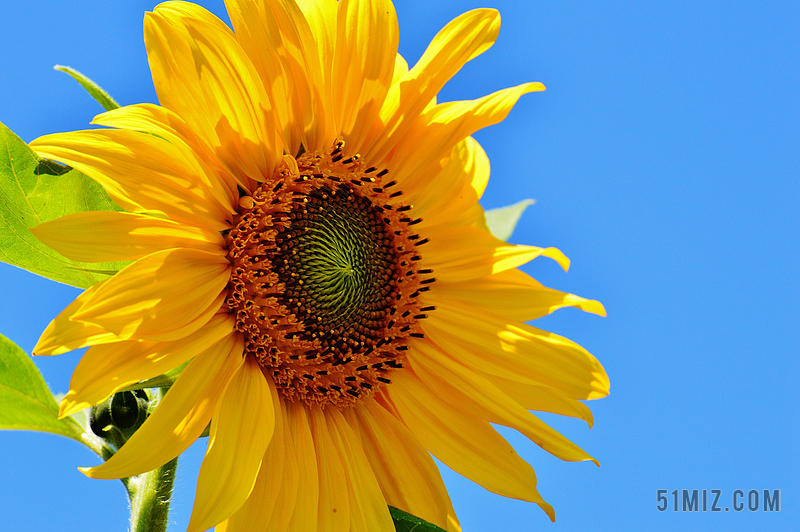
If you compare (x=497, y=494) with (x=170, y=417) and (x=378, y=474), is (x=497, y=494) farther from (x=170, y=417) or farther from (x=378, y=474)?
(x=170, y=417)

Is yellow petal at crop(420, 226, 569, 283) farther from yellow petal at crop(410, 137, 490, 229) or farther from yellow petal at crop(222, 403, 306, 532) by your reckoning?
yellow petal at crop(222, 403, 306, 532)

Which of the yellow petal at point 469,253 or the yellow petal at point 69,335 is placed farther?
the yellow petal at point 469,253

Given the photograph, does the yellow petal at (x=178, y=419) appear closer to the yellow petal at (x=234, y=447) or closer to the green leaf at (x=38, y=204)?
the yellow petal at (x=234, y=447)

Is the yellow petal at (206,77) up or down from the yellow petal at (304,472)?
up

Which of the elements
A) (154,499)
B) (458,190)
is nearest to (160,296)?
(154,499)

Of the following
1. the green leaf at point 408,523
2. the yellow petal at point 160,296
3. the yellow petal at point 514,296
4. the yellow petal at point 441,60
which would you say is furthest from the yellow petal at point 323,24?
the green leaf at point 408,523

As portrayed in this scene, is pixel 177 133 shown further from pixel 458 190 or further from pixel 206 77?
pixel 458 190
